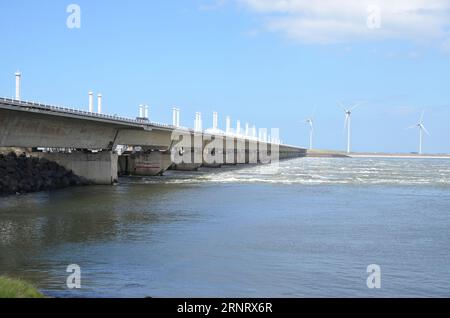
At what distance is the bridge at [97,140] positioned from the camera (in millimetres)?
49656

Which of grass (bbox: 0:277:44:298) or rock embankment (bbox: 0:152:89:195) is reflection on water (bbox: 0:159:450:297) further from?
rock embankment (bbox: 0:152:89:195)

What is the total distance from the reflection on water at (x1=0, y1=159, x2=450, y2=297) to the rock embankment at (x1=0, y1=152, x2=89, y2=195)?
22.4ft

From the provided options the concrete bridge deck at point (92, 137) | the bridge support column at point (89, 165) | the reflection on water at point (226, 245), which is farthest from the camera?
the bridge support column at point (89, 165)

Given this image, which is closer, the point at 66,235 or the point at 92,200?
the point at 66,235

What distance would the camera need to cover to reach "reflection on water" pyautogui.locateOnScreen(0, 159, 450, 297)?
1817 cm

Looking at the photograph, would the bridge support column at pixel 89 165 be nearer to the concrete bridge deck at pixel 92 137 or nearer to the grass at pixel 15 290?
the concrete bridge deck at pixel 92 137

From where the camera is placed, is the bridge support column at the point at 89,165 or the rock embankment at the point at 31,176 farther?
the bridge support column at the point at 89,165

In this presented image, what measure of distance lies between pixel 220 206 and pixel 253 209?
3.02 metres

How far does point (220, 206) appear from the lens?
44188mm

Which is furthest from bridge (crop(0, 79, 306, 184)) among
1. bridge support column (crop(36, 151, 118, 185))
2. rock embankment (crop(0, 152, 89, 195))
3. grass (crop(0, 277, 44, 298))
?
grass (crop(0, 277, 44, 298))

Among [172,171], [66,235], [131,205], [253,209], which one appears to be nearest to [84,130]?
[131,205]

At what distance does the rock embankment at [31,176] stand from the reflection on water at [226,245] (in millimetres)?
6815

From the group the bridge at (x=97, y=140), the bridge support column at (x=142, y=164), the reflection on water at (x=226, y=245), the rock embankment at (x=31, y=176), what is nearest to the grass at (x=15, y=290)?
the reflection on water at (x=226, y=245)
